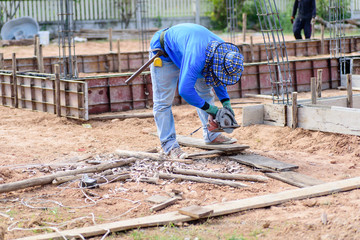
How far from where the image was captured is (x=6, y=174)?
21.7 feet

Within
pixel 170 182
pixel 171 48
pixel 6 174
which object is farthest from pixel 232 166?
pixel 6 174

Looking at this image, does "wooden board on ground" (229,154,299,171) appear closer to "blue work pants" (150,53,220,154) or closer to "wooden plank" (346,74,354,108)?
"blue work pants" (150,53,220,154)

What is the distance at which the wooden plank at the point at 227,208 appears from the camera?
184 inches

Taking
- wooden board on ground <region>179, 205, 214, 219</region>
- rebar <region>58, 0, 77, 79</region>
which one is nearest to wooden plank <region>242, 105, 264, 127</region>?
rebar <region>58, 0, 77, 79</region>

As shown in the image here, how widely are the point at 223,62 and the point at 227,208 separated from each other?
1776mm

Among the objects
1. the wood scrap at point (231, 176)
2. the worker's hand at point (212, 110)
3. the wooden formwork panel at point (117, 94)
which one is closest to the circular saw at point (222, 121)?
the worker's hand at point (212, 110)

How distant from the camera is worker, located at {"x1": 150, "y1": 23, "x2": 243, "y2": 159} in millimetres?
6156

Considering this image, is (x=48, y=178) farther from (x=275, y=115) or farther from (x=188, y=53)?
(x=275, y=115)

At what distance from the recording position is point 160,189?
6.11 meters

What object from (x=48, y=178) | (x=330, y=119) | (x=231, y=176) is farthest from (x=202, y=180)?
(x=330, y=119)

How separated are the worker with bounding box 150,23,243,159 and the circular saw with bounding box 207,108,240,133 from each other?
0.08m

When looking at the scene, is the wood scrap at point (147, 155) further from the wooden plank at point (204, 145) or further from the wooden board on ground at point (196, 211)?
the wooden board on ground at point (196, 211)

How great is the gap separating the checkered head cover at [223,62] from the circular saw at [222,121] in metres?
0.42

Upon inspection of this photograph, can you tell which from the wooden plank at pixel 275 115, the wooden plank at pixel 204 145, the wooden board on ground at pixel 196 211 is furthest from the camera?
the wooden plank at pixel 275 115
